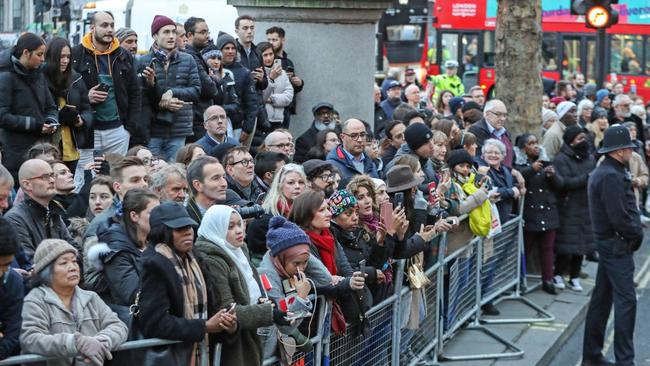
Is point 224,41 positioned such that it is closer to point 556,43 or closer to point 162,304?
point 162,304

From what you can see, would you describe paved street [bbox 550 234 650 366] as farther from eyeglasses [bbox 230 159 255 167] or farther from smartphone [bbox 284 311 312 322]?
smartphone [bbox 284 311 312 322]

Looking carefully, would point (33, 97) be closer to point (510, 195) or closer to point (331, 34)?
point (331, 34)

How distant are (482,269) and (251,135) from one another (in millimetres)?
2592

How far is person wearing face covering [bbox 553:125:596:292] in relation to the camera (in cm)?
1409

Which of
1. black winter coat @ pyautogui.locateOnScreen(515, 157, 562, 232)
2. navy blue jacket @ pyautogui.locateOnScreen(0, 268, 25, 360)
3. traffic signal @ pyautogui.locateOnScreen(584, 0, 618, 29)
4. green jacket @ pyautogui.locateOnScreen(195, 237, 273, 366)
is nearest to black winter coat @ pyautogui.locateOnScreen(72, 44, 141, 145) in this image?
green jacket @ pyautogui.locateOnScreen(195, 237, 273, 366)

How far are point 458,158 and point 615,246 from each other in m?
1.79

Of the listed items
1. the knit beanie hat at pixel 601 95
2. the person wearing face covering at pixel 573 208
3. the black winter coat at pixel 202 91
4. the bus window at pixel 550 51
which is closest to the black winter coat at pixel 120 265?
the black winter coat at pixel 202 91

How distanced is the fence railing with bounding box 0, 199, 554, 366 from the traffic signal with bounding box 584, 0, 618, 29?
5.64m

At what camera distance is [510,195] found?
A: 41.7 feet

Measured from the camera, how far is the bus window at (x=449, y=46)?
38812 mm

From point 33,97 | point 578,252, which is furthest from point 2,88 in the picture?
point 578,252

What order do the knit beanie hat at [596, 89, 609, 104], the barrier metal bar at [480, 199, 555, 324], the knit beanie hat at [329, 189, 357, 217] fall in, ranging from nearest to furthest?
the knit beanie hat at [329, 189, 357, 217] < the barrier metal bar at [480, 199, 555, 324] < the knit beanie hat at [596, 89, 609, 104]

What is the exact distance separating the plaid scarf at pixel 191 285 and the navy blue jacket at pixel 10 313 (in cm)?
77

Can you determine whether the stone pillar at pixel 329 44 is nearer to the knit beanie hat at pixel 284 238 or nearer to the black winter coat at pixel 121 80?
the black winter coat at pixel 121 80
